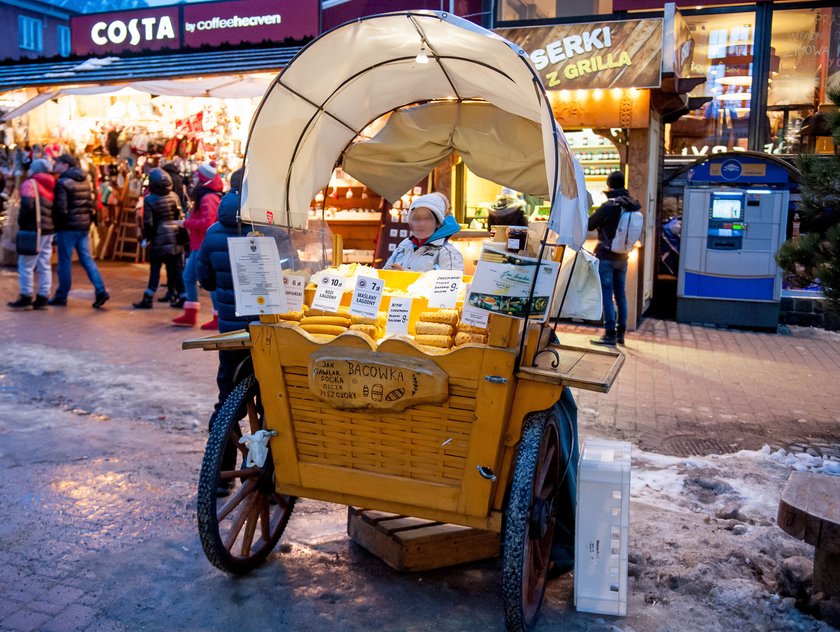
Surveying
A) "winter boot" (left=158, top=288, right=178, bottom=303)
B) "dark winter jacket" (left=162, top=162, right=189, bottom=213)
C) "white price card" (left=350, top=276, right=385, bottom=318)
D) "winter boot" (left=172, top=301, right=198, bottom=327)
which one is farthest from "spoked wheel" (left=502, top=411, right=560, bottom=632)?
"dark winter jacket" (left=162, top=162, right=189, bottom=213)

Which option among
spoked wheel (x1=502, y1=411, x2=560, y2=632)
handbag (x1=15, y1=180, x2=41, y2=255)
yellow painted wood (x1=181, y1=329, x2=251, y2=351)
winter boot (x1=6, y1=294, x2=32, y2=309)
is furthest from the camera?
winter boot (x1=6, y1=294, x2=32, y2=309)

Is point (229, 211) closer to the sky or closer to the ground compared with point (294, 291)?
closer to the sky

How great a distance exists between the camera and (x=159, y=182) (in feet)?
35.6

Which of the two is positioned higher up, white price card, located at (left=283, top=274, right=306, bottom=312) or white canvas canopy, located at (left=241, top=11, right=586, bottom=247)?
white canvas canopy, located at (left=241, top=11, right=586, bottom=247)

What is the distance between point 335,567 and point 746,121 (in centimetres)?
1118

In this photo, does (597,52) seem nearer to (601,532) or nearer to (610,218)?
(610,218)

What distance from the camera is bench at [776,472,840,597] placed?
10.8 ft

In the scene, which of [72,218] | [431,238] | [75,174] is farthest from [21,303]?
[431,238]

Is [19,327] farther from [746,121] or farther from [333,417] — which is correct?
[746,121]

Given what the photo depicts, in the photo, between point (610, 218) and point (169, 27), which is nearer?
point (610, 218)

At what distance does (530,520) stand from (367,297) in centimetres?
123

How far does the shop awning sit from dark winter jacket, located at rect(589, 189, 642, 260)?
5359mm

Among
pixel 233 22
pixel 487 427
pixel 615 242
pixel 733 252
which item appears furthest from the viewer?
pixel 233 22

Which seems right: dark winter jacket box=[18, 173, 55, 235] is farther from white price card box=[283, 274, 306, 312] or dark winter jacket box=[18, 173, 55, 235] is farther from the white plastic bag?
the white plastic bag
